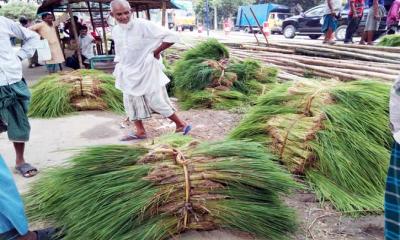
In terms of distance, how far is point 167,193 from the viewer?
5.86ft

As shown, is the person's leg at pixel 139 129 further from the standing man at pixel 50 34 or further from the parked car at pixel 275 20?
the parked car at pixel 275 20

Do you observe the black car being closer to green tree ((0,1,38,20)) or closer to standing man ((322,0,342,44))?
standing man ((322,0,342,44))

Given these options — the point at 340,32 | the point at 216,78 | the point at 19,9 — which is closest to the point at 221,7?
the point at 19,9

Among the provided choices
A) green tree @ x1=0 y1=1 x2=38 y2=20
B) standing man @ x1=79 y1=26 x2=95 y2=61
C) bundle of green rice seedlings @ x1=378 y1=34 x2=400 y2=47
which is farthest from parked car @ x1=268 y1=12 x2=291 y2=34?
green tree @ x1=0 y1=1 x2=38 y2=20

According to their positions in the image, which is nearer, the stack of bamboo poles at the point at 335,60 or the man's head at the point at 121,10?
the man's head at the point at 121,10

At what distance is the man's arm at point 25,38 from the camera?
9.39 ft

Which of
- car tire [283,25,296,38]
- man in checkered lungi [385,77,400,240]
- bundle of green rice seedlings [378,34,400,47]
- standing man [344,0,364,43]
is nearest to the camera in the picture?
man in checkered lungi [385,77,400,240]

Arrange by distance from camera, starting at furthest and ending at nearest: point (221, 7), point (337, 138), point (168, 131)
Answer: point (221, 7)
point (168, 131)
point (337, 138)

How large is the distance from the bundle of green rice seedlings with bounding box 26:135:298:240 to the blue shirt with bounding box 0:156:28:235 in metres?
0.24

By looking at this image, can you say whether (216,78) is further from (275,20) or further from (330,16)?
(275,20)

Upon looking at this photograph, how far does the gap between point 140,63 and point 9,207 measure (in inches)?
90.7

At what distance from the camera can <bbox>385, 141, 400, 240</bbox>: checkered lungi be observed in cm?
133

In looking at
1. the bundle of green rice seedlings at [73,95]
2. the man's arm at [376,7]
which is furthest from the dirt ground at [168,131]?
the man's arm at [376,7]

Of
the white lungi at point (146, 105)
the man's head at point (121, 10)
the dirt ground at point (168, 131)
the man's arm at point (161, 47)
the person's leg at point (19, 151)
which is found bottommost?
the dirt ground at point (168, 131)
